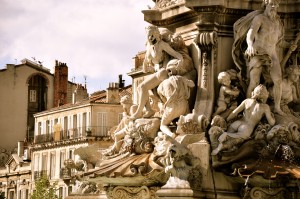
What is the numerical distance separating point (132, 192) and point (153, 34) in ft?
9.42

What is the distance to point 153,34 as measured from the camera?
1931 cm

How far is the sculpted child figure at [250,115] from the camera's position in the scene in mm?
18422

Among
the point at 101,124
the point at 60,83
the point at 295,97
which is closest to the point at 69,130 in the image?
the point at 101,124

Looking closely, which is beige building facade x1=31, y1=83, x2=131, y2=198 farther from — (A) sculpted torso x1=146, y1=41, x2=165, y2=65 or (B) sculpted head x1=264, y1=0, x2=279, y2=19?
(B) sculpted head x1=264, y1=0, x2=279, y2=19

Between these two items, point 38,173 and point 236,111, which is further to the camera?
point 38,173

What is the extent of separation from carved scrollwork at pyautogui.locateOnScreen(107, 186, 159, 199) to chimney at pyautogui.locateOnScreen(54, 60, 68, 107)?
76.4 meters

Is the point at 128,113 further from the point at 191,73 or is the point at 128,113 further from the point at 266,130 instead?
the point at 266,130

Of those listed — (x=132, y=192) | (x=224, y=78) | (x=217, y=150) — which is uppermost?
(x=224, y=78)

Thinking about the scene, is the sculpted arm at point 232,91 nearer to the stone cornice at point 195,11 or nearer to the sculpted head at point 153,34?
the stone cornice at point 195,11

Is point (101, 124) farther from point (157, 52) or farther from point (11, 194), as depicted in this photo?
point (157, 52)

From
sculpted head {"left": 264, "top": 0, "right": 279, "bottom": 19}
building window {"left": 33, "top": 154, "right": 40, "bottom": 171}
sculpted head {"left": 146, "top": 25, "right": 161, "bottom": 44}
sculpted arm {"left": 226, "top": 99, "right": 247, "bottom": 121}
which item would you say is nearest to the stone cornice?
sculpted head {"left": 264, "top": 0, "right": 279, "bottom": 19}

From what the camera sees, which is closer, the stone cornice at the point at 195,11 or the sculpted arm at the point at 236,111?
the sculpted arm at the point at 236,111

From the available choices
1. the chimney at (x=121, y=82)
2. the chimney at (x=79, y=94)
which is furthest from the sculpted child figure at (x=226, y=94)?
the chimney at (x=79, y=94)

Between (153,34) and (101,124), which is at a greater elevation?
(101,124)
